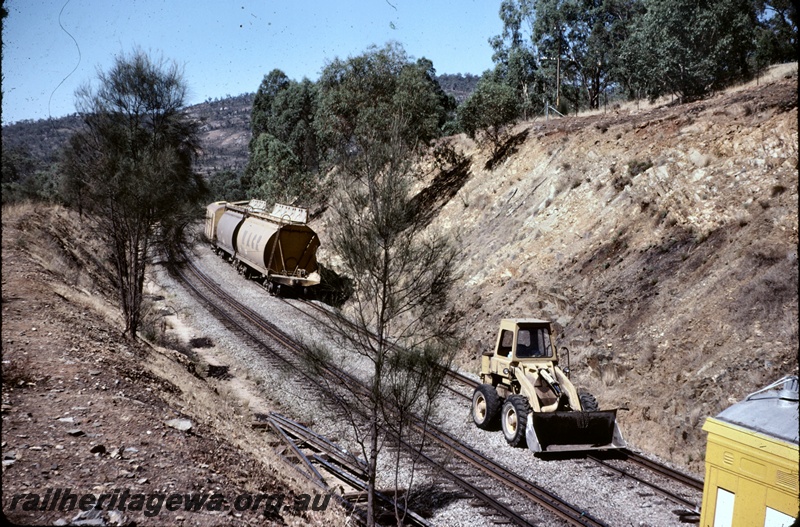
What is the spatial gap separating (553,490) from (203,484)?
257 inches

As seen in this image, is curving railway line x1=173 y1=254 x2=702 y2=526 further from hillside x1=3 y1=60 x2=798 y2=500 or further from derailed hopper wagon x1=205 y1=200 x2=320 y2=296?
derailed hopper wagon x1=205 y1=200 x2=320 y2=296

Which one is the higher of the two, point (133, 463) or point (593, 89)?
point (593, 89)

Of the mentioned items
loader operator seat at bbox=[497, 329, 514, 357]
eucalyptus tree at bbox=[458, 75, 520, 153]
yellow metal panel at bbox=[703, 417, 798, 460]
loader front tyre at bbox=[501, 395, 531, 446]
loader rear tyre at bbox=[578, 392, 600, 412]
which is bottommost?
loader front tyre at bbox=[501, 395, 531, 446]

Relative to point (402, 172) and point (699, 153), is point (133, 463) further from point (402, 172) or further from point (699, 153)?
point (699, 153)

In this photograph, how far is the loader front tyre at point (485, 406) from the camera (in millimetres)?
13781

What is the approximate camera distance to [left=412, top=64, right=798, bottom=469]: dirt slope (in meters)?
13.3

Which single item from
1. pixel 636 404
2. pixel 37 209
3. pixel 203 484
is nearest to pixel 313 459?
pixel 203 484

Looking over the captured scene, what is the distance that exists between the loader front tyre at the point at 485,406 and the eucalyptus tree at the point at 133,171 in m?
11.2

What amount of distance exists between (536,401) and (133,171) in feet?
48.8

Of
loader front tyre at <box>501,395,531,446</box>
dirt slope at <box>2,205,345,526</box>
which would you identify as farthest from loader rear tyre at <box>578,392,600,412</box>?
dirt slope at <box>2,205,345,526</box>

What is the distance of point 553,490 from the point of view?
1101cm

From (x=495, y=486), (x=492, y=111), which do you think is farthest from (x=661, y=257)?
(x=492, y=111)

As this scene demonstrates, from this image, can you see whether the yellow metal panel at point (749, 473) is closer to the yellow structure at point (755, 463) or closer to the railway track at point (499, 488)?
the yellow structure at point (755, 463)

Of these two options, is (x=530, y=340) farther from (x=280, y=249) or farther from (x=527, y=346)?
(x=280, y=249)
